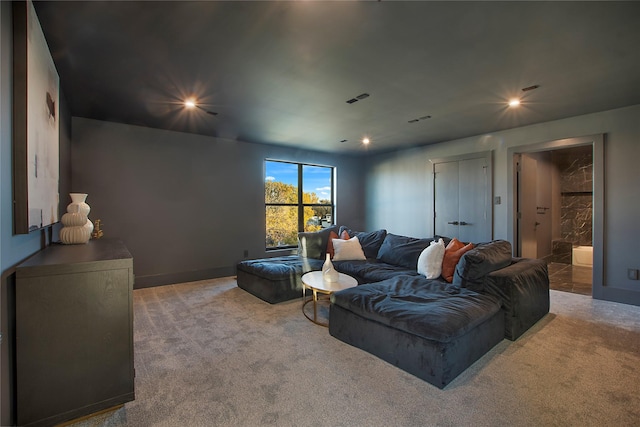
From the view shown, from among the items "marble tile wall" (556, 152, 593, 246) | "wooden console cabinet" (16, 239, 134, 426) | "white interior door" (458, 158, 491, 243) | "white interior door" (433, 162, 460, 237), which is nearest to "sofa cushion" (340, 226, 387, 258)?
"white interior door" (433, 162, 460, 237)

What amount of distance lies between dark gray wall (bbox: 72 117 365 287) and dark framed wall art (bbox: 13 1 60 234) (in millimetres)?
2356

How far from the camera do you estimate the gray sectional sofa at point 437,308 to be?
6.68 feet

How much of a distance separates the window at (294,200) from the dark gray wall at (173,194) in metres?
0.26

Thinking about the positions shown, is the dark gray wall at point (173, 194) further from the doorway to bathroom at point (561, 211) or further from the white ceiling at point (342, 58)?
the doorway to bathroom at point (561, 211)

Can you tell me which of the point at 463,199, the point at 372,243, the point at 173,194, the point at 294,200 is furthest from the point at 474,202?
the point at 173,194

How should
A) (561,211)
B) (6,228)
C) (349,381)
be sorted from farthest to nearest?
(561,211), (349,381), (6,228)

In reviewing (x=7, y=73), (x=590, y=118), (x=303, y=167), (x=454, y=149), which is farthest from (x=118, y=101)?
(x=590, y=118)

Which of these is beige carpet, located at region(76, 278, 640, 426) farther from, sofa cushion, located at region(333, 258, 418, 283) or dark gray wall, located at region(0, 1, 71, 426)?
sofa cushion, located at region(333, 258, 418, 283)

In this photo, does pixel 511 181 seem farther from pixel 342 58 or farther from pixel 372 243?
pixel 342 58

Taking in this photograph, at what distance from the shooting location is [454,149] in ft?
17.6

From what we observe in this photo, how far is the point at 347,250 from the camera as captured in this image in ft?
14.6

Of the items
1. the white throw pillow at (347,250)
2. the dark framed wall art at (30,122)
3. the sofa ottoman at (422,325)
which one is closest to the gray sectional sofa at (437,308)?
the sofa ottoman at (422,325)

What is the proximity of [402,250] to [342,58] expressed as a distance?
2.58 metres

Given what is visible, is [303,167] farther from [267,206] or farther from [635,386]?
[635,386]
